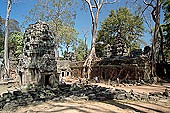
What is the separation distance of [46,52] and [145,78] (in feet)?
36.2

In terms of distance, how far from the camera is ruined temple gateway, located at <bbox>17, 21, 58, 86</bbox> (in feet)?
35.6

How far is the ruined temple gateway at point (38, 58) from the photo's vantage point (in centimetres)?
1085

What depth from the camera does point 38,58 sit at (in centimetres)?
1114

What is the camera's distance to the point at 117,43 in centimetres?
2628

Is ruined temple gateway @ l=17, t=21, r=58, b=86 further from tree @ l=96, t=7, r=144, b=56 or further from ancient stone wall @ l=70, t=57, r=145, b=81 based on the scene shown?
tree @ l=96, t=7, r=144, b=56

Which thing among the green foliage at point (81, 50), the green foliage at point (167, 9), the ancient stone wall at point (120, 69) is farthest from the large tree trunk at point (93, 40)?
the green foliage at point (81, 50)

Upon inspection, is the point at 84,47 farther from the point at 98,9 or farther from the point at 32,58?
the point at 32,58

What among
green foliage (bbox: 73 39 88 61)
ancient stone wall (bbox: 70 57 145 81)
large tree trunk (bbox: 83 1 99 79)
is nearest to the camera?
ancient stone wall (bbox: 70 57 145 81)

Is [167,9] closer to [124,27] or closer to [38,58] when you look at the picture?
[124,27]

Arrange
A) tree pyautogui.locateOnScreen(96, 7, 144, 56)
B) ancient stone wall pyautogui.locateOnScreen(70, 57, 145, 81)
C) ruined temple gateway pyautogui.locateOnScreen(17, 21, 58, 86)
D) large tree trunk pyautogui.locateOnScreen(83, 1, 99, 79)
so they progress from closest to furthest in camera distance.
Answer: ruined temple gateway pyautogui.locateOnScreen(17, 21, 58, 86) → ancient stone wall pyautogui.locateOnScreen(70, 57, 145, 81) → large tree trunk pyautogui.locateOnScreen(83, 1, 99, 79) → tree pyautogui.locateOnScreen(96, 7, 144, 56)

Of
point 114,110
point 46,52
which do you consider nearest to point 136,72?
point 46,52

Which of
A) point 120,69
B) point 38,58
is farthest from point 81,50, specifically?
point 38,58

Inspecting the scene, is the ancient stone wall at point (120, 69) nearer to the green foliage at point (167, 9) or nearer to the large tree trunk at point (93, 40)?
the large tree trunk at point (93, 40)

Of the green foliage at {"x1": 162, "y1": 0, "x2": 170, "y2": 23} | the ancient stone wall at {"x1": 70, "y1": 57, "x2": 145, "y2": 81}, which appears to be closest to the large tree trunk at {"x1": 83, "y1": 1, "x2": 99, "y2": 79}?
the ancient stone wall at {"x1": 70, "y1": 57, "x2": 145, "y2": 81}
